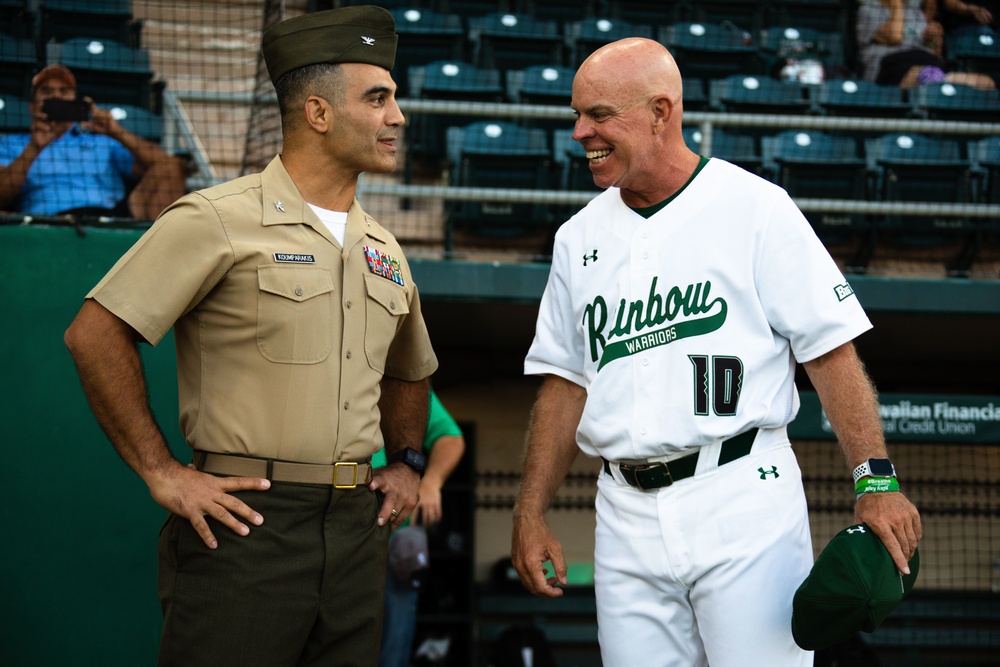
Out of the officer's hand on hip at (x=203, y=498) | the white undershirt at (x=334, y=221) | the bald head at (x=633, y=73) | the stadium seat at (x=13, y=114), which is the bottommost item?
the officer's hand on hip at (x=203, y=498)

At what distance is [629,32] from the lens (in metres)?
8.47

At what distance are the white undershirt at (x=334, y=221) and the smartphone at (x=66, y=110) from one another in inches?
127

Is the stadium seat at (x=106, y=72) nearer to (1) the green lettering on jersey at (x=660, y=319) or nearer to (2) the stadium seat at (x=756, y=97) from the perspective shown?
(2) the stadium seat at (x=756, y=97)

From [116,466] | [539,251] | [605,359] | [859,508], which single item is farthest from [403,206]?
[859,508]

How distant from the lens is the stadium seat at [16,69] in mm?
6621

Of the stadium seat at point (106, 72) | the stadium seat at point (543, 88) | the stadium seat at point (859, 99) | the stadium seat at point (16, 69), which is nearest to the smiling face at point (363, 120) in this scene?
the stadium seat at point (106, 72)

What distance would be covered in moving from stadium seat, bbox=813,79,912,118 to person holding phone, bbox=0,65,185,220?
4800mm

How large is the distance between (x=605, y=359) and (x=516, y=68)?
602cm

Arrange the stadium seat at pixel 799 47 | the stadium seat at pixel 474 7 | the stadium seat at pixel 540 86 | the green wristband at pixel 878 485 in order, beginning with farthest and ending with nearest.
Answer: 1. the stadium seat at pixel 474 7
2. the stadium seat at pixel 799 47
3. the stadium seat at pixel 540 86
4. the green wristband at pixel 878 485

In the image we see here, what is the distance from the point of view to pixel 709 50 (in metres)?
8.27

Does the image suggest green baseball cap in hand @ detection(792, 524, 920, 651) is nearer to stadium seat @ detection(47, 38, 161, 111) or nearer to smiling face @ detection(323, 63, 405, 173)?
smiling face @ detection(323, 63, 405, 173)

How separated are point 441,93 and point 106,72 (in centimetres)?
215

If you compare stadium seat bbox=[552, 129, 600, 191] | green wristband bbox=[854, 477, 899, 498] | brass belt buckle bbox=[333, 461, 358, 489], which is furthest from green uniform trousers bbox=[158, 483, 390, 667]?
stadium seat bbox=[552, 129, 600, 191]

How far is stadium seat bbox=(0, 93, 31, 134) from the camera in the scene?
18.1ft
